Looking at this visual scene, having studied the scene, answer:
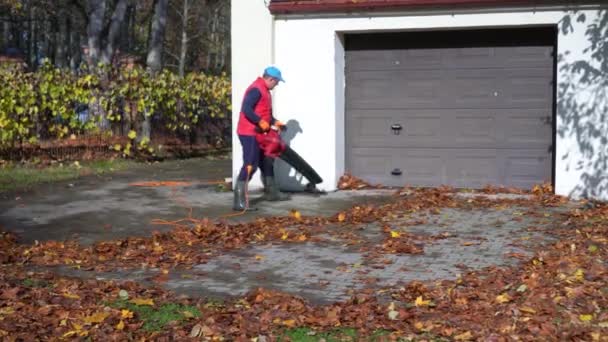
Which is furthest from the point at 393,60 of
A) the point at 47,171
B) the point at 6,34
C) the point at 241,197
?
the point at 6,34

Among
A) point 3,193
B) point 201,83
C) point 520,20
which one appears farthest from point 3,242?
point 201,83

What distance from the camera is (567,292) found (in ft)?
20.8

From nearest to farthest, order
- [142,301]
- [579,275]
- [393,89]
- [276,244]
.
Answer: [142,301] → [579,275] → [276,244] → [393,89]

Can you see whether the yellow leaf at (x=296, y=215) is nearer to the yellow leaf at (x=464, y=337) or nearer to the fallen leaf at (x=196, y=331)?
the fallen leaf at (x=196, y=331)

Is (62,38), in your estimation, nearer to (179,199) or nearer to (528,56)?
(179,199)

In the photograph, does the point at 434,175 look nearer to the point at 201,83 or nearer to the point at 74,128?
Result: the point at 74,128

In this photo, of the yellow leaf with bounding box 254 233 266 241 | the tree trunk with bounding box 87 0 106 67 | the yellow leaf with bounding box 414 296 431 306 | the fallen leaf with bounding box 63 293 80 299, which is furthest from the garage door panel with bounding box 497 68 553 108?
the tree trunk with bounding box 87 0 106 67

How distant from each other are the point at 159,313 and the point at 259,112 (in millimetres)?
5503

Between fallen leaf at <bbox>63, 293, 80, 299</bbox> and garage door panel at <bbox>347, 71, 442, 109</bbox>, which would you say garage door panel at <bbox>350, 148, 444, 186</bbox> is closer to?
garage door panel at <bbox>347, 71, 442, 109</bbox>

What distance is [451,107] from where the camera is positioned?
42.7 ft

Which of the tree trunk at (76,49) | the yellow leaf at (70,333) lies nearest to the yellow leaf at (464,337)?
the yellow leaf at (70,333)

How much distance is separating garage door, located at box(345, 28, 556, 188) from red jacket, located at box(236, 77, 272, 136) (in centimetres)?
235

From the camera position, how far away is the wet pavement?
23.8 feet

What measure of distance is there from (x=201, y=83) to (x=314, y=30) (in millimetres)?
9394
